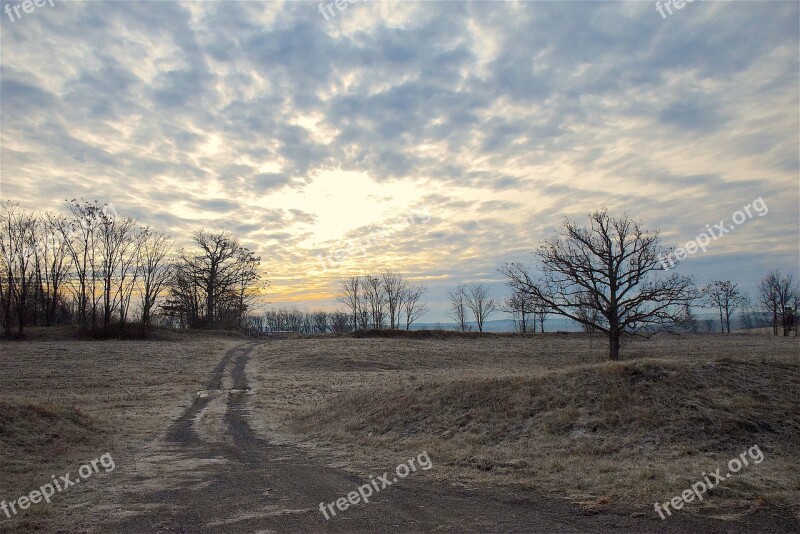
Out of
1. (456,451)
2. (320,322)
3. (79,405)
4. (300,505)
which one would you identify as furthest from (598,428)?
(320,322)

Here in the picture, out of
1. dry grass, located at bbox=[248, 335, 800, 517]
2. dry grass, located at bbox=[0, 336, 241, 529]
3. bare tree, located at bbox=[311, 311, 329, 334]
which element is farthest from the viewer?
bare tree, located at bbox=[311, 311, 329, 334]

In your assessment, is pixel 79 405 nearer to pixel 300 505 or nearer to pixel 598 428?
pixel 300 505

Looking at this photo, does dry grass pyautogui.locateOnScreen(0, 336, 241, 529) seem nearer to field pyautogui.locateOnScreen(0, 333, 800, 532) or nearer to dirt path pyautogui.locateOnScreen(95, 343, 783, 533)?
field pyautogui.locateOnScreen(0, 333, 800, 532)

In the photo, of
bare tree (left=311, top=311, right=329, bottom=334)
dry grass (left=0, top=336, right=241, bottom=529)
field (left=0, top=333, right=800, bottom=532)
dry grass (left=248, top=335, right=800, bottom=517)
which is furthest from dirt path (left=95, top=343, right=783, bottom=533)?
bare tree (left=311, top=311, right=329, bottom=334)

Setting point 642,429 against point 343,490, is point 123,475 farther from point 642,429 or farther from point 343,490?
point 642,429

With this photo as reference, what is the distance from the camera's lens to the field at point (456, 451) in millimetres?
7164

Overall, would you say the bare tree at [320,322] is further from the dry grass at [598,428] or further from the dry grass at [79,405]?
the dry grass at [598,428]

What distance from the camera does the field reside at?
23.5 ft

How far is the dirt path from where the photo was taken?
6.75 m

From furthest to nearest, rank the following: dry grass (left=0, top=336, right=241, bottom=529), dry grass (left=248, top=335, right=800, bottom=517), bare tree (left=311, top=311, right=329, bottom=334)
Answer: bare tree (left=311, top=311, right=329, bottom=334), dry grass (left=0, top=336, right=241, bottom=529), dry grass (left=248, top=335, right=800, bottom=517)

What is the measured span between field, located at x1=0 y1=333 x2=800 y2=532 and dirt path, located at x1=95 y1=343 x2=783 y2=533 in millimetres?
39

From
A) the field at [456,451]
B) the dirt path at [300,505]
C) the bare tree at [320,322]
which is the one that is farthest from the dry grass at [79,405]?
the bare tree at [320,322]

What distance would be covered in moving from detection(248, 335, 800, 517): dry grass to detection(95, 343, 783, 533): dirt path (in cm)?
66

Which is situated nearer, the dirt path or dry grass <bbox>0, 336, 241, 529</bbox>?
the dirt path
